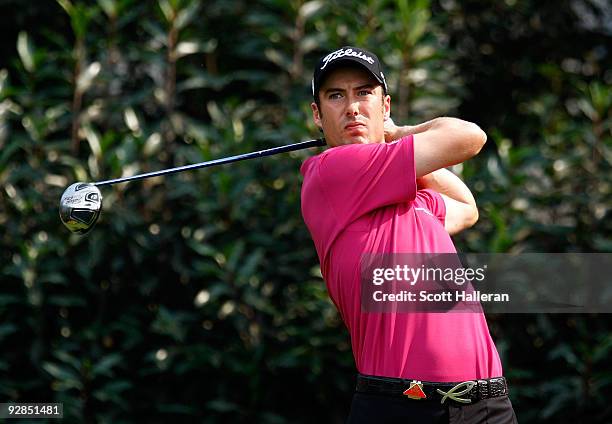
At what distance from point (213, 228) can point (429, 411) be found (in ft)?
10.2

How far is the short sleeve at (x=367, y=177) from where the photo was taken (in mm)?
3158

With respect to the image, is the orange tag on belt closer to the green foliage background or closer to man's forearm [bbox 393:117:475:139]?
man's forearm [bbox 393:117:475:139]

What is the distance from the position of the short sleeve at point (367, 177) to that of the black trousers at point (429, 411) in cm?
56

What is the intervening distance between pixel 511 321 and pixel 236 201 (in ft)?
5.78

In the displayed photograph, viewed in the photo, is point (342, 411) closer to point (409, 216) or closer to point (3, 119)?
point (3, 119)

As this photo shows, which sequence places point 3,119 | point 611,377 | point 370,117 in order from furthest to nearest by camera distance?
point 3,119 → point 611,377 → point 370,117

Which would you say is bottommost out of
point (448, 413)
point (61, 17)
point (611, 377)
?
point (448, 413)

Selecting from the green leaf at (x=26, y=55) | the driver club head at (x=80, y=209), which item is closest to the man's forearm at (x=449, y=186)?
the driver club head at (x=80, y=209)

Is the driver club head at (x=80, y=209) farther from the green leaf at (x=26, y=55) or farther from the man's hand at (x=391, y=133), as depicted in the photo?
the green leaf at (x=26, y=55)

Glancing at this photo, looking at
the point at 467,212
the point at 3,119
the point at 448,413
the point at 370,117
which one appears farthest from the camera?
the point at 3,119

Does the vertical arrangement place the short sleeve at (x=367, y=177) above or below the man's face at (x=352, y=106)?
below

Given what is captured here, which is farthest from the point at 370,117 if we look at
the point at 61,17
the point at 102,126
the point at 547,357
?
the point at 61,17

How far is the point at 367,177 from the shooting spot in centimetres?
318

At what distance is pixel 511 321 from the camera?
20.4 feet
